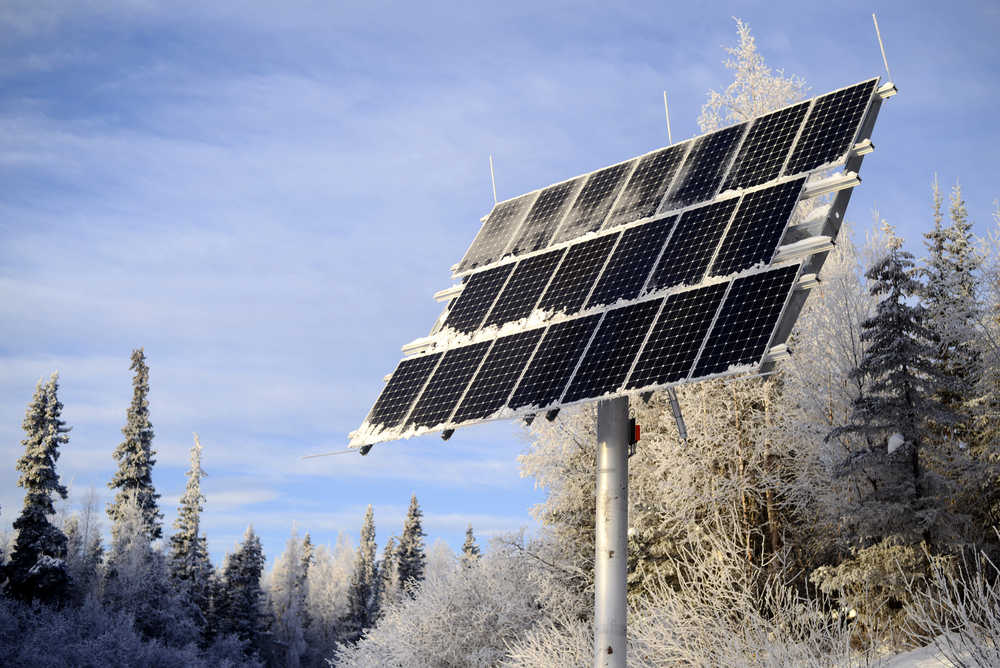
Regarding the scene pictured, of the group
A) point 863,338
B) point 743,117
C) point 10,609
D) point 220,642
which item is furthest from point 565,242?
point 220,642

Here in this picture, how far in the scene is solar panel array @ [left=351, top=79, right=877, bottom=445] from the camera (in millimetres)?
10898

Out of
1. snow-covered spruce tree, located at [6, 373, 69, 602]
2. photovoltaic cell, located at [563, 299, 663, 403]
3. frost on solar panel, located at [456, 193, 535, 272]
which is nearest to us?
photovoltaic cell, located at [563, 299, 663, 403]

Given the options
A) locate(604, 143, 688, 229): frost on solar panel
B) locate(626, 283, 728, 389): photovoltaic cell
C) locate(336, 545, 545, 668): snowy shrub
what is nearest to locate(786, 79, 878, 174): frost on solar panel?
locate(604, 143, 688, 229): frost on solar panel

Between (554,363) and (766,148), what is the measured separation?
504 cm

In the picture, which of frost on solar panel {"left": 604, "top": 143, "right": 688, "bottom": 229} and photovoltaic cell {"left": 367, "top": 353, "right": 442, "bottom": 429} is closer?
photovoltaic cell {"left": 367, "top": 353, "right": 442, "bottom": 429}

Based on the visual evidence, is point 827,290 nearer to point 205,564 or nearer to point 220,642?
point 220,642

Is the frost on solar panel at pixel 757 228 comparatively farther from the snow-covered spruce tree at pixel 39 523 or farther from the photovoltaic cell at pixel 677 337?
the snow-covered spruce tree at pixel 39 523

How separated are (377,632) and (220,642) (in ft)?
109

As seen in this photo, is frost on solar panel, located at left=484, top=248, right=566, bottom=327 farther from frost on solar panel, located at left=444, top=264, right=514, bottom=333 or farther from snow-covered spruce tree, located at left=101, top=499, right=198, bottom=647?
snow-covered spruce tree, located at left=101, top=499, right=198, bottom=647

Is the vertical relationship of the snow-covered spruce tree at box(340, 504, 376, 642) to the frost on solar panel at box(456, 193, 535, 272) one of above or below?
below

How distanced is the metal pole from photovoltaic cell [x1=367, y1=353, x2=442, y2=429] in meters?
3.37

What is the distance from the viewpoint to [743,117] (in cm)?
3212

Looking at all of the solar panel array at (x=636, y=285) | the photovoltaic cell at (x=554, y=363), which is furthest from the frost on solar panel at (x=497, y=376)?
the photovoltaic cell at (x=554, y=363)

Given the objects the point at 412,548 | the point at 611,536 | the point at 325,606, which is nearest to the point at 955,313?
the point at 611,536
